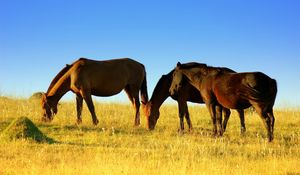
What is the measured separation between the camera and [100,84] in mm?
16344

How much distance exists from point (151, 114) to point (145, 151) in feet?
17.4

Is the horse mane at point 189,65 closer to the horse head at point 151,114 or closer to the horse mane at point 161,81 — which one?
the horse mane at point 161,81

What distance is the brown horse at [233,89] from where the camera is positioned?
11367 mm

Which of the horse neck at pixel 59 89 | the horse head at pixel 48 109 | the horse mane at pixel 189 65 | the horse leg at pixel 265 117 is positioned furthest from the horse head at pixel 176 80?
the horse head at pixel 48 109

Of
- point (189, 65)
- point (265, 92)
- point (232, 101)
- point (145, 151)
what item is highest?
point (189, 65)

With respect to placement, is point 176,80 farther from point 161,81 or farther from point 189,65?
point 161,81

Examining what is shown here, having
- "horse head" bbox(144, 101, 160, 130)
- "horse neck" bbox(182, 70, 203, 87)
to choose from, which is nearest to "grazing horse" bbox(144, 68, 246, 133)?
"horse head" bbox(144, 101, 160, 130)

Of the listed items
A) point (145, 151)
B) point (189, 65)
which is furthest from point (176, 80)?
point (145, 151)

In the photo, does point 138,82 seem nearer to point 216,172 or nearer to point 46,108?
point 46,108

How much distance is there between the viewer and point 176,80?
14.4 metres

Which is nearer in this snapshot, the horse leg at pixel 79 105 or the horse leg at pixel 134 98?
the horse leg at pixel 79 105

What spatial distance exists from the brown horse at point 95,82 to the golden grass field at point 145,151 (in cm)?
69

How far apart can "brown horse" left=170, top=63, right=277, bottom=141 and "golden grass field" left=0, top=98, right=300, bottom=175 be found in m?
0.81

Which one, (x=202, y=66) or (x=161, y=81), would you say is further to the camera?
(x=161, y=81)
